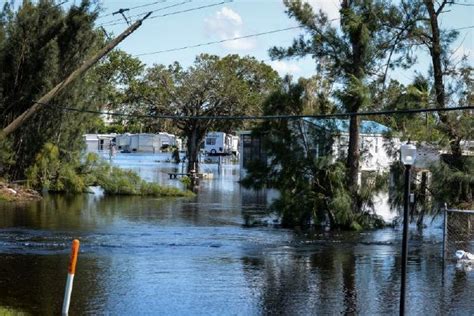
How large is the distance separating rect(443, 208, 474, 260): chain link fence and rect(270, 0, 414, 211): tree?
3.13 metres

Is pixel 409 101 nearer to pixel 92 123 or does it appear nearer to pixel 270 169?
pixel 270 169

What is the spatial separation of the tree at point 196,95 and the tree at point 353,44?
28.0m

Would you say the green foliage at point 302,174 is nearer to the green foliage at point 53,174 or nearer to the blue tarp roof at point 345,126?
the blue tarp roof at point 345,126

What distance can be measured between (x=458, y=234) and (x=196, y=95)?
3332 centimetres

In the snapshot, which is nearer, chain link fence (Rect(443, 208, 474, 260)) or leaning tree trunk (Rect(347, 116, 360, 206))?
chain link fence (Rect(443, 208, 474, 260))

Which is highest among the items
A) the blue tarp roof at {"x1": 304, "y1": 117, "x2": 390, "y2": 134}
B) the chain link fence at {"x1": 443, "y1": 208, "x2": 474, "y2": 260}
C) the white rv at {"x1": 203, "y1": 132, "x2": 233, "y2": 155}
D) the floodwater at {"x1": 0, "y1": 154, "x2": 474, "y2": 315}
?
the white rv at {"x1": 203, "y1": 132, "x2": 233, "y2": 155}

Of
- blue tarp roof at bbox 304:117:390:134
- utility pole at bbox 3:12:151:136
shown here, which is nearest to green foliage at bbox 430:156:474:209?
blue tarp roof at bbox 304:117:390:134

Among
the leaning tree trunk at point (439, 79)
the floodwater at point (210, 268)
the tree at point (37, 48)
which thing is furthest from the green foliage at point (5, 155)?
the leaning tree trunk at point (439, 79)

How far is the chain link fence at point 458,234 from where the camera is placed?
65.0ft

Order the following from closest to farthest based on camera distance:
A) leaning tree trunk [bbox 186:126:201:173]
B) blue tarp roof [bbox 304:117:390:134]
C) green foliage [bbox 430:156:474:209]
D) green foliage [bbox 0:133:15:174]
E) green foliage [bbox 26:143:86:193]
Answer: green foliage [bbox 430:156:474:209] → blue tarp roof [bbox 304:117:390:134] → green foliage [bbox 0:133:15:174] → green foliage [bbox 26:143:86:193] → leaning tree trunk [bbox 186:126:201:173]

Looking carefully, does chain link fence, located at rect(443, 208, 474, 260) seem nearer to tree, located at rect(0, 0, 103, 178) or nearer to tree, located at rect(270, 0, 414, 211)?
tree, located at rect(270, 0, 414, 211)

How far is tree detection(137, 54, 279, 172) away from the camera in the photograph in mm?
53688

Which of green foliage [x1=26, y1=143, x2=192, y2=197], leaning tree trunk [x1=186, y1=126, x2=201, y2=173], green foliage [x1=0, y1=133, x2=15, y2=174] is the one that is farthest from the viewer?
leaning tree trunk [x1=186, y1=126, x2=201, y2=173]

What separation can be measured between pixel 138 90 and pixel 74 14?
2344 centimetres
